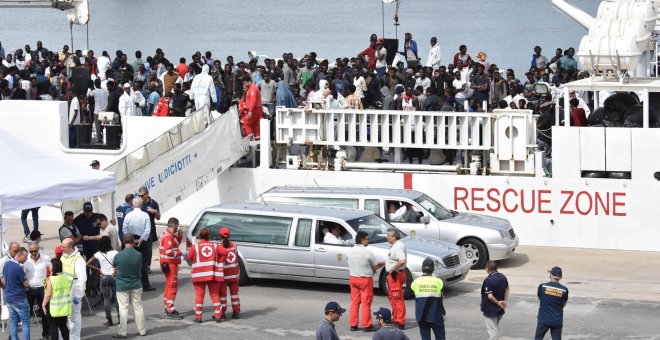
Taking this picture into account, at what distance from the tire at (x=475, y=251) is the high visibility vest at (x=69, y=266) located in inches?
290

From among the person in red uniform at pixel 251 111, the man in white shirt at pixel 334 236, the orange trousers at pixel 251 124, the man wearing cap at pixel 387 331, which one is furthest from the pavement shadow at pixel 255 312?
the orange trousers at pixel 251 124

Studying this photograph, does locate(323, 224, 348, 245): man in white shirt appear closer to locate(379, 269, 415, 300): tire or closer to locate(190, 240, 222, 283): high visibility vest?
locate(379, 269, 415, 300): tire

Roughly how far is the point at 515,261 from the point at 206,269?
7.00 meters

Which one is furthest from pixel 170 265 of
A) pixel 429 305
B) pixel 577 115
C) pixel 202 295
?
pixel 577 115

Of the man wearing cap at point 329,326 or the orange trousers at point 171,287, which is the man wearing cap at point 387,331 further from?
the orange trousers at point 171,287

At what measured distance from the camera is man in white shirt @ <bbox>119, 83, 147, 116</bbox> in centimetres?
2758

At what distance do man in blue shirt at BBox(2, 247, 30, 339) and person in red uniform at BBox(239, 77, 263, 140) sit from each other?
34.2 feet

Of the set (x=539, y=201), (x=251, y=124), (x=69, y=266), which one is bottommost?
(x=69, y=266)

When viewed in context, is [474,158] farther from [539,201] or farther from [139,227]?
[139,227]

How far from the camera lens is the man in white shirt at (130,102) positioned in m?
27.6

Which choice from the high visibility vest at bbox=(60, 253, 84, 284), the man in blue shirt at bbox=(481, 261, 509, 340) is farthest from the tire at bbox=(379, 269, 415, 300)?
the high visibility vest at bbox=(60, 253, 84, 284)

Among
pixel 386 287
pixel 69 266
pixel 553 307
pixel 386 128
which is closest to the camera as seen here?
pixel 553 307

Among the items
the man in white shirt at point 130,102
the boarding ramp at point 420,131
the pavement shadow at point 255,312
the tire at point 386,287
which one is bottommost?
the pavement shadow at point 255,312

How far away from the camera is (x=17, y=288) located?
53.6 ft
